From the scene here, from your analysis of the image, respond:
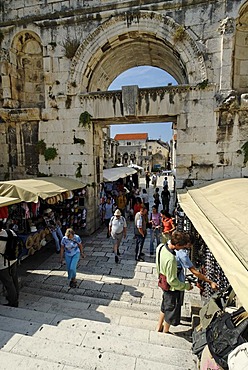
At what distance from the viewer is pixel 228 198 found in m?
4.23

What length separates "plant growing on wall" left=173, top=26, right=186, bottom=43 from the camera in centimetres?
660

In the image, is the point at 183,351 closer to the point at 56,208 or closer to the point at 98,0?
the point at 56,208

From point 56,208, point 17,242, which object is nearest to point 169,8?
point 56,208

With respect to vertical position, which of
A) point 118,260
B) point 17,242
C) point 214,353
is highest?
point 17,242

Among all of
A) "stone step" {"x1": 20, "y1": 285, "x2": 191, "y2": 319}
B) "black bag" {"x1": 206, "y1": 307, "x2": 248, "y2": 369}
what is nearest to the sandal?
"stone step" {"x1": 20, "y1": 285, "x2": 191, "y2": 319}

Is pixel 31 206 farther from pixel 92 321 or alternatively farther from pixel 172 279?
pixel 172 279

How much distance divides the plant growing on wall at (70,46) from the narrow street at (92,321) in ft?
22.2

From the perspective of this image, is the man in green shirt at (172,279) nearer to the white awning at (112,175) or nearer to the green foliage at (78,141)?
the green foliage at (78,141)

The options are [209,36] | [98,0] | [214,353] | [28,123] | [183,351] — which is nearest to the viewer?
[214,353]

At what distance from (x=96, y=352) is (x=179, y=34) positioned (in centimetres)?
801

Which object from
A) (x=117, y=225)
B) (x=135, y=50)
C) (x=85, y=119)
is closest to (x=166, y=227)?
(x=117, y=225)

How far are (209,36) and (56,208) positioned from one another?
Answer: 728 cm

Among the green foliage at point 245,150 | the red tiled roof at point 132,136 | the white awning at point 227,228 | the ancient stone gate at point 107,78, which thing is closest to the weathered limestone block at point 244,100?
the ancient stone gate at point 107,78

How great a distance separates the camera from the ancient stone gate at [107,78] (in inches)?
261
